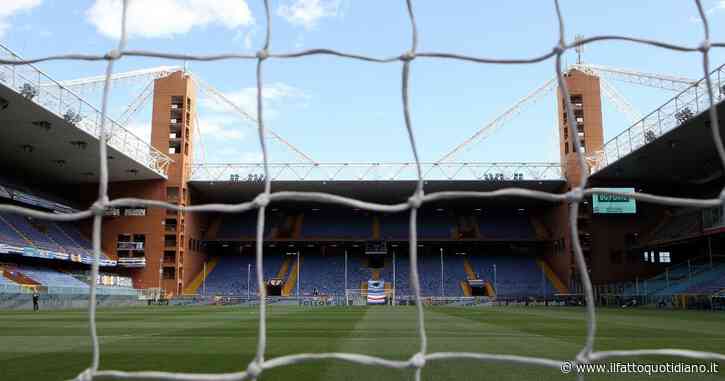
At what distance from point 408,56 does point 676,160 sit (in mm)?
29213

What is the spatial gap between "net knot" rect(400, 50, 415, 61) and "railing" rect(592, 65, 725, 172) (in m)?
20.2

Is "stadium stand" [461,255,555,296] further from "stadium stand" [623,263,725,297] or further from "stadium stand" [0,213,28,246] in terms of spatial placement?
"stadium stand" [0,213,28,246]

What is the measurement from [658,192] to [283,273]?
930 inches

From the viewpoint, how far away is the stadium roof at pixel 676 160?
2405cm

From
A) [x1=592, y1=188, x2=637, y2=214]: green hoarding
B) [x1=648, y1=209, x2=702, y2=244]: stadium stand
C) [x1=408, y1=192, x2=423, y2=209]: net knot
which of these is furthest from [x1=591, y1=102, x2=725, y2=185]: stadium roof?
[x1=408, y1=192, x2=423, y2=209]: net knot

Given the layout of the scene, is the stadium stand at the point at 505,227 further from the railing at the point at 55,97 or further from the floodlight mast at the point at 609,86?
the railing at the point at 55,97

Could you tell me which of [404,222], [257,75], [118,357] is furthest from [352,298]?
[257,75]

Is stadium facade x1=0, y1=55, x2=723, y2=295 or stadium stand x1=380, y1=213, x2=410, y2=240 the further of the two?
stadium stand x1=380, y1=213, x2=410, y2=240

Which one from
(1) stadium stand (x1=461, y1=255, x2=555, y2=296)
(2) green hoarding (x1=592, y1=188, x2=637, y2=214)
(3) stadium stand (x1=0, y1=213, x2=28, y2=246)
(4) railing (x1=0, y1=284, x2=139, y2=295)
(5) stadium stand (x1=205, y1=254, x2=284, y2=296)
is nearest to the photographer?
(4) railing (x1=0, y1=284, x2=139, y2=295)

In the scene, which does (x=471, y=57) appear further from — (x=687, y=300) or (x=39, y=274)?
(x=39, y=274)

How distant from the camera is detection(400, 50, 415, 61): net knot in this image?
254 centimetres

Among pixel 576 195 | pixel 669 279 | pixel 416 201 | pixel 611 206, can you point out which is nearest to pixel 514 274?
pixel 611 206

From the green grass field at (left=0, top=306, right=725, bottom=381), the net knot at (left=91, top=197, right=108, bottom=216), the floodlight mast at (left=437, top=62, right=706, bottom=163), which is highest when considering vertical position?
the floodlight mast at (left=437, top=62, right=706, bottom=163)

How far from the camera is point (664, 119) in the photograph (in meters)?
25.1
